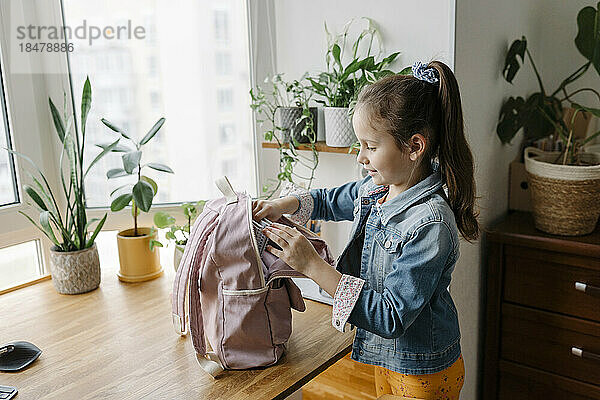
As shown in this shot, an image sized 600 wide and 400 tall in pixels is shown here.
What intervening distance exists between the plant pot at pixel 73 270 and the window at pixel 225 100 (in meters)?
0.59

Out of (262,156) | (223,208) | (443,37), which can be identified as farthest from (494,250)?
(223,208)

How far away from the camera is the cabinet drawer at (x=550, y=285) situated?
1.57m

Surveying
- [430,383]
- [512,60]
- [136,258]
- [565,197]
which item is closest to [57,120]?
[136,258]

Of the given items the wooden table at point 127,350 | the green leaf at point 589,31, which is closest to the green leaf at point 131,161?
the wooden table at point 127,350

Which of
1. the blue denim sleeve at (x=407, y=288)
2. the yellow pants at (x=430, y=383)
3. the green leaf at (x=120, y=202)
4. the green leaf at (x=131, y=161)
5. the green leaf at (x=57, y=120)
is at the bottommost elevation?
the yellow pants at (x=430, y=383)

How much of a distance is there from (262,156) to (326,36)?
17.6 inches

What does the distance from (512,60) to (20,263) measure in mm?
1610

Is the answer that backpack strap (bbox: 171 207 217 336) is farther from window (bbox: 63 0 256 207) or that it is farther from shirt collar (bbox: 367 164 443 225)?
window (bbox: 63 0 256 207)

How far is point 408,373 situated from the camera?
1167mm

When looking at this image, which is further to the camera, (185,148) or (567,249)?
(185,148)

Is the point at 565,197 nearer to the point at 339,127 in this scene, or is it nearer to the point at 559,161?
the point at 559,161

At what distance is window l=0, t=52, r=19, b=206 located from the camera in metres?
1.65

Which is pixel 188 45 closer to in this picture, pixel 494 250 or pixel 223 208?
pixel 223 208

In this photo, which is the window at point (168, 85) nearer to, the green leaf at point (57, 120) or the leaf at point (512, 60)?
the green leaf at point (57, 120)
